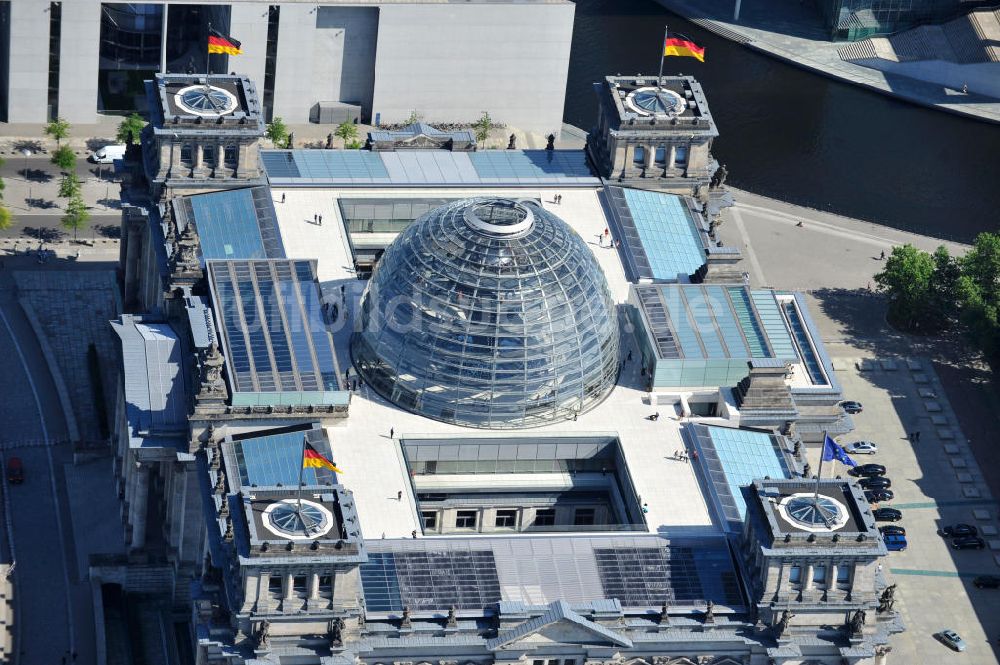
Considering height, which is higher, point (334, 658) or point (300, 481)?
point (300, 481)

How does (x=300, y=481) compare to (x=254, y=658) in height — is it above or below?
above
